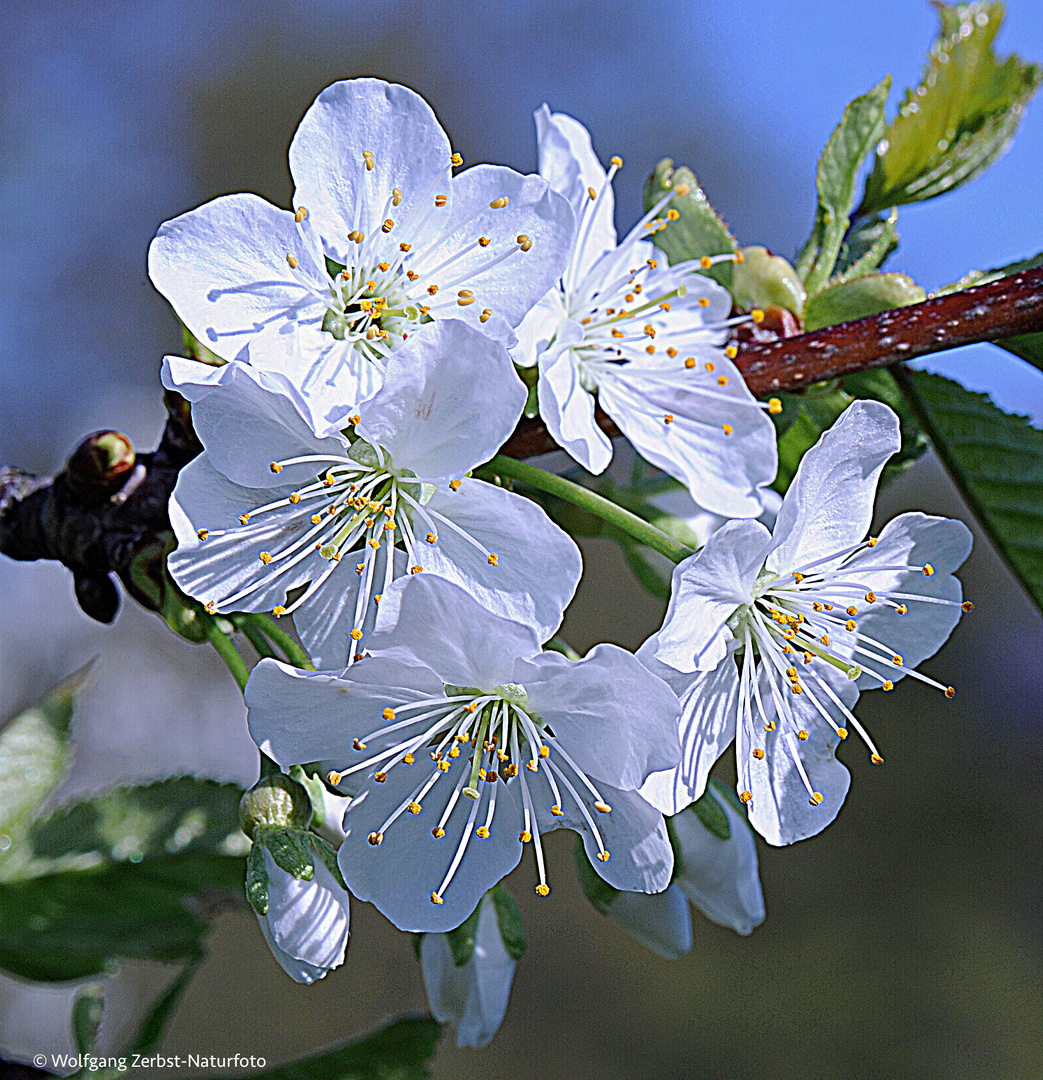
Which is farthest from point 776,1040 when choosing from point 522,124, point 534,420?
point 522,124

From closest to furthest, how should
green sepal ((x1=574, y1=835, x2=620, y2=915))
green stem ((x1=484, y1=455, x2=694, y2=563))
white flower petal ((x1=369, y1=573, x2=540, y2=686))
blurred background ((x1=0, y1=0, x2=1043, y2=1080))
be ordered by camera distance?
white flower petal ((x1=369, y1=573, x2=540, y2=686)), green stem ((x1=484, y1=455, x2=694, y2=563)), green sepal ((x1=574, y1=835, x2=620, y2=915)), blurred background ((x1=0, y1=0, x2=1043, y2=1080))

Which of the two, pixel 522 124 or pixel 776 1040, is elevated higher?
pixel 522 124

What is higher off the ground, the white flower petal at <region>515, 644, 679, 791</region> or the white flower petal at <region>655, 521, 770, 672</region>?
→ the white flower petal at <region>655, 521, 770, 672</region>

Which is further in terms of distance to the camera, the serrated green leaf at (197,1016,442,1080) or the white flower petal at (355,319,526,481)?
the serrated green leaf at (197,1016,442,1080)

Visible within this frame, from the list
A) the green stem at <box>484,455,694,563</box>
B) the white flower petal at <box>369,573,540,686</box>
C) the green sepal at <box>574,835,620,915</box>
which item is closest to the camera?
the white flower petal at <box>369,573,540,686</box>

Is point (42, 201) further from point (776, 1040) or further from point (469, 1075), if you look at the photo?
point (776, 1040)

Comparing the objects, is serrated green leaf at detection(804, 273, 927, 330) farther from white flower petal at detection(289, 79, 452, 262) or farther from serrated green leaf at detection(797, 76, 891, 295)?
white flower petal at detection(289, 79, 452, 262)

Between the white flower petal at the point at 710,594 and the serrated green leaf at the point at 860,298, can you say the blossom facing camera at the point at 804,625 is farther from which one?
the serrated green leaf at the point at 860,298

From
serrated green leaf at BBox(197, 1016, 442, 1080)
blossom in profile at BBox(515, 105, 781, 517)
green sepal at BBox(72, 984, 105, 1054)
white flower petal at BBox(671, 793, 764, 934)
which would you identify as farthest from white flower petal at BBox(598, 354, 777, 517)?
green sepal at BBox(72, 984, 105, 1054)
